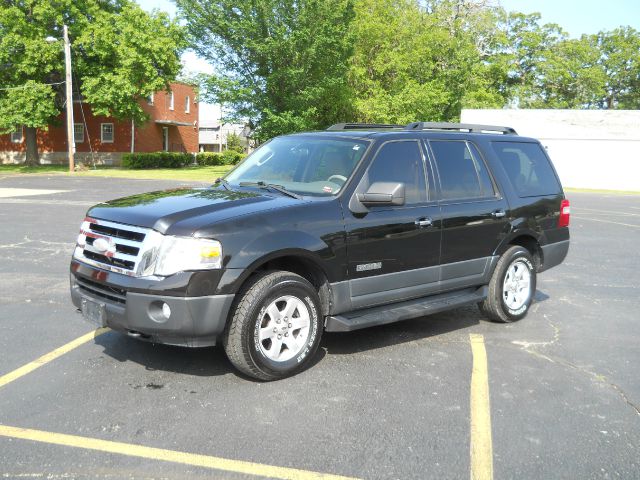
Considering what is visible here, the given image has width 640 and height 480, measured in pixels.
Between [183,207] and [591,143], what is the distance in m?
39.4

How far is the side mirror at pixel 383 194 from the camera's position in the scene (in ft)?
15.6

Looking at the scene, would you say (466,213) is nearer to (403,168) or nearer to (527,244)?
(403,168)

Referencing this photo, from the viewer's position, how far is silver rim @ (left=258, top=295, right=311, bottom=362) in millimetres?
4426

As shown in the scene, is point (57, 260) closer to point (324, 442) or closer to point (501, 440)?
point (324, 442)

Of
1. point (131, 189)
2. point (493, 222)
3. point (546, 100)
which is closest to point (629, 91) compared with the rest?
point (546, 100)

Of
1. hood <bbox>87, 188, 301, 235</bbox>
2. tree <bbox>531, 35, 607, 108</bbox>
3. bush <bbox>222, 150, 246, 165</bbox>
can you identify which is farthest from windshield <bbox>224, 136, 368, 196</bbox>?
tree <bbox>531, 35, 607, 108</bbox>

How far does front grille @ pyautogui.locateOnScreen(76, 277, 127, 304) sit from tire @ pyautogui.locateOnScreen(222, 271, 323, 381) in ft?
2.59

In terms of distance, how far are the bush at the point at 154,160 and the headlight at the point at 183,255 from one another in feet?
131

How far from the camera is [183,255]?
4.08 meters

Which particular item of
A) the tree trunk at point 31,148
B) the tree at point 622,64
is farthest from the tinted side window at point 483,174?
the tree at point 622,64

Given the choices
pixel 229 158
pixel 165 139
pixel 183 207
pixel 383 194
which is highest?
pixel 165 139

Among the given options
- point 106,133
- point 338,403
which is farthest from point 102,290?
point 106,133

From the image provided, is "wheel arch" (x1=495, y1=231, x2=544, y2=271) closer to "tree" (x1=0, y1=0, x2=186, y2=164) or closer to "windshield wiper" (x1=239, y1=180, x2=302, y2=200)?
"windshield wiper" (x1=239, y1=180, x2=302, y2=200)

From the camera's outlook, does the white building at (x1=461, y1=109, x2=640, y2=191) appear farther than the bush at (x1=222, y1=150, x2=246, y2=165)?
No
